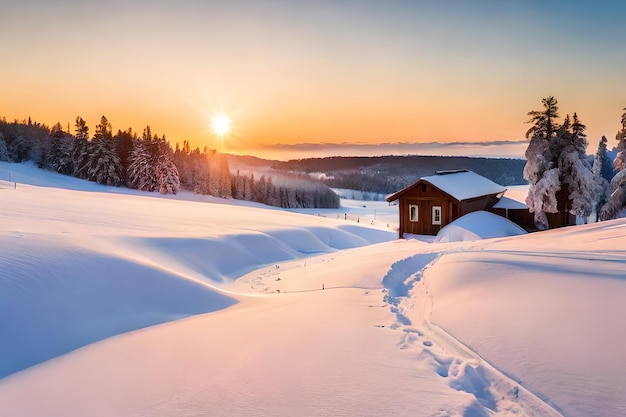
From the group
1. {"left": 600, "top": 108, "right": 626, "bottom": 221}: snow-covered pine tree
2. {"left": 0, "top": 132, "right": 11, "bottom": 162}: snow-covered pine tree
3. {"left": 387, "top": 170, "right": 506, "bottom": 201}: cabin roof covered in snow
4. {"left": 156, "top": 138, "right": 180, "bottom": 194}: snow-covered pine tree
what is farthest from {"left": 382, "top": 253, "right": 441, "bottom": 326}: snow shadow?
{"left": 0, "top": 132, "right": 11, "bottom": 162}: snow-covered pine tree

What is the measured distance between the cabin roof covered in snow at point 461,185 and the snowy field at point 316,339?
49.1ft

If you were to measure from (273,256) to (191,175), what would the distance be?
177 feet

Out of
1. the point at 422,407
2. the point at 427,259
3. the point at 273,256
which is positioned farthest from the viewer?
the point at 273,256

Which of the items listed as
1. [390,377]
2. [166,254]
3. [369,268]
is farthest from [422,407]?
[166,254]

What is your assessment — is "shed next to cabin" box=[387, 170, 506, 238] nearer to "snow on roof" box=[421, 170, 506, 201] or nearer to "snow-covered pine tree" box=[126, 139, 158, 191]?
"snow on roof" box=[421, 170, 506, 201]

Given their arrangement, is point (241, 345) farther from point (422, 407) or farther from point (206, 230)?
point (206, 230)

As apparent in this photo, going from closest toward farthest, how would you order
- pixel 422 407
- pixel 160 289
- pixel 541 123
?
pixel 422 407 → pixel 160 289 → pixel 541 123

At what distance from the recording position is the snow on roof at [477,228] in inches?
979

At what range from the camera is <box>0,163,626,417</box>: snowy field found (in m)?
4.50

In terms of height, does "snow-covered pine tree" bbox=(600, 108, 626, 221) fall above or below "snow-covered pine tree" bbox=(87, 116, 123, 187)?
below

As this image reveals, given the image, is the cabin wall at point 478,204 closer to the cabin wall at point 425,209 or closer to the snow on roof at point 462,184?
the snow on roof at point 462,184

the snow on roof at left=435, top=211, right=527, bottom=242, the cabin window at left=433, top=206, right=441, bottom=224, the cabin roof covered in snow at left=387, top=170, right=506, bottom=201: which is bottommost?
the snow on roof at left=435, top=211, right=527, bottom=242

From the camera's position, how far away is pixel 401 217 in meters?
29.8

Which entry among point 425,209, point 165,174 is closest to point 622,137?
point 425,209
